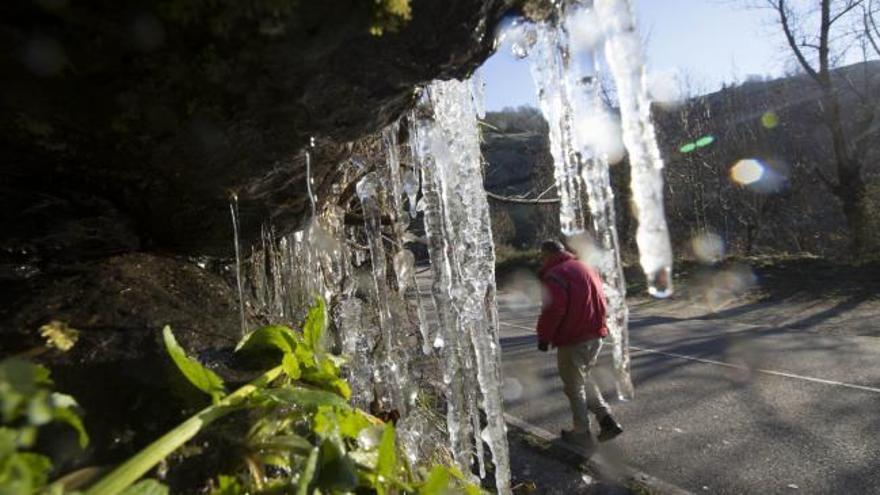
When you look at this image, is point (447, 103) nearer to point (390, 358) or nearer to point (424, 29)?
point (424, 29)

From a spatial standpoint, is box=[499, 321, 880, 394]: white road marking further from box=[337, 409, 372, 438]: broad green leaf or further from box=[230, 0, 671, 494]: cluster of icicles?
box=[337, 409, 372, 438]: broad green leaf

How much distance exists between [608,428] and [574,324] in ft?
3.87

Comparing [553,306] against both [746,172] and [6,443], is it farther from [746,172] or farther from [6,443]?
[746,172]

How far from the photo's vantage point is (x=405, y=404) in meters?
3.72

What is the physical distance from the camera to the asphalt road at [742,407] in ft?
15.9

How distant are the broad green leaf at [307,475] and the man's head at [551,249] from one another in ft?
17.3

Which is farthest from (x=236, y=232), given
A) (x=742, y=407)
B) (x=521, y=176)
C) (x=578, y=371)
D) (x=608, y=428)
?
(x=521, y=176)

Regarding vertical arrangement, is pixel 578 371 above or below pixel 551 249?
below

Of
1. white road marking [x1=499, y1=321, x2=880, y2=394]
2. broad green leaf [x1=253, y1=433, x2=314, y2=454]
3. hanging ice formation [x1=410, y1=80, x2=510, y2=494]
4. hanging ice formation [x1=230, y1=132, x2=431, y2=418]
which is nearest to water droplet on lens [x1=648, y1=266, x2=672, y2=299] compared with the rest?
hanging ice formation [x1=410, y1=80, x2=510, y2=494]

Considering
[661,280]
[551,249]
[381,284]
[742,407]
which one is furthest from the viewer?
[742,407]

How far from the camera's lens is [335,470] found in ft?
2.54

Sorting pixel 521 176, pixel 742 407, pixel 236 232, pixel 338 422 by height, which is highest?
pixel 521 176

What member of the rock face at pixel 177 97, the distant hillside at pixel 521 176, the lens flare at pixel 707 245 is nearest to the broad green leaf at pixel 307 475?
the rock face at pixel 177 97

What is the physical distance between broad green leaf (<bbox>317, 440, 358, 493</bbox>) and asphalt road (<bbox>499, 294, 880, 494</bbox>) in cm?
464
